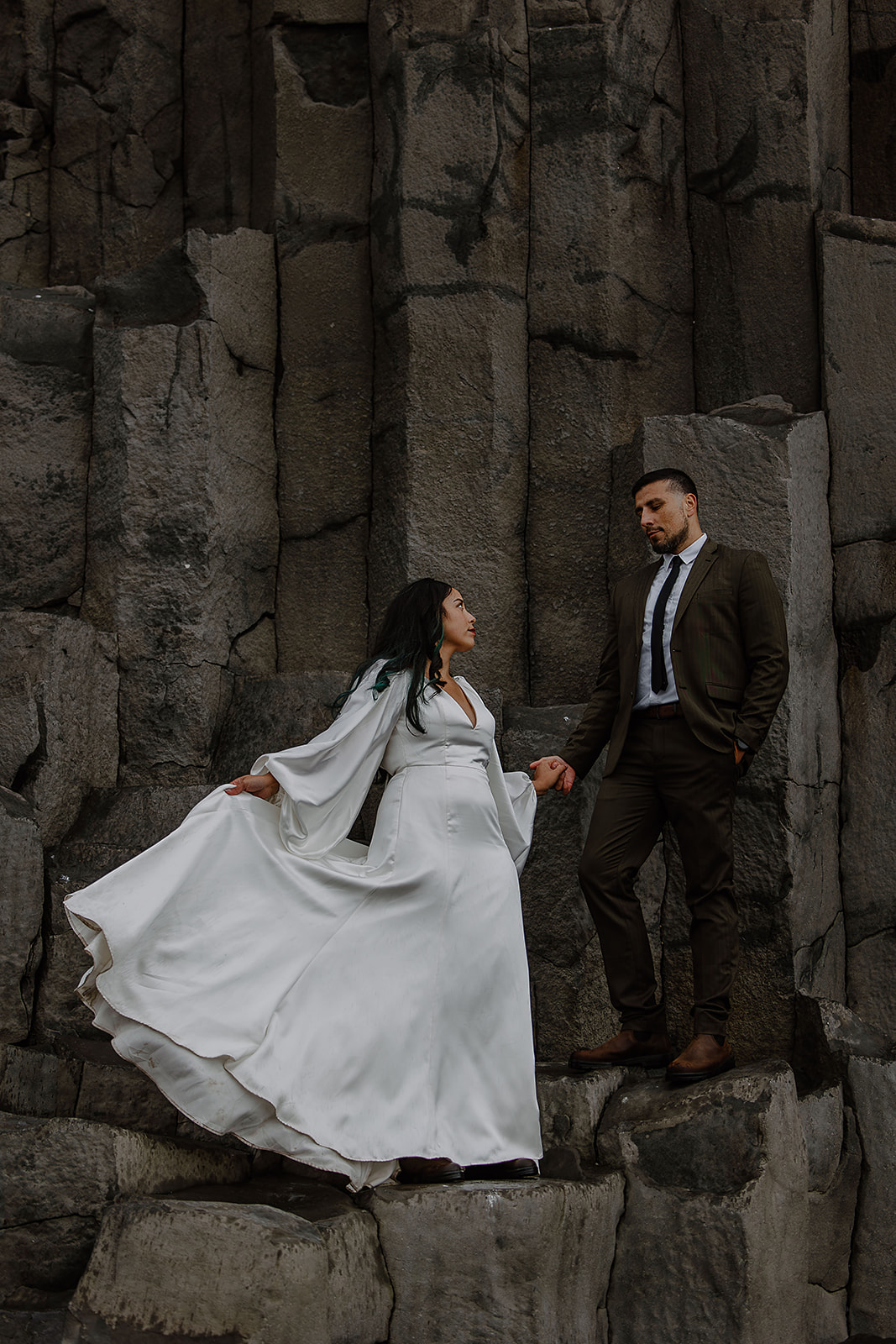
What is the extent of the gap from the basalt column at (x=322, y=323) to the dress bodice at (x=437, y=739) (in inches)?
71.2

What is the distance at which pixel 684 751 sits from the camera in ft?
14.3

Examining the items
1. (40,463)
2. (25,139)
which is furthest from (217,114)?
(40,463)

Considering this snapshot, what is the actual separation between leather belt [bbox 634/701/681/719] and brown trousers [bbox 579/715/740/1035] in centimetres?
1

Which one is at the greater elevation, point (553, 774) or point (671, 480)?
point (671, 480)

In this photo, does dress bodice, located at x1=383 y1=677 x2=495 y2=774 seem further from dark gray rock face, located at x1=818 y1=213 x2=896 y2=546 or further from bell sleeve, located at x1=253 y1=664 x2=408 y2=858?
dark gray rock face, located at x1=818 y1=213 x2=896 y2=546

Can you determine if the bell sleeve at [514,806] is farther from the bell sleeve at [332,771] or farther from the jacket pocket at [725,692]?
the jacket pocket at [725,692]

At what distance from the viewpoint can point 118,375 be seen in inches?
229

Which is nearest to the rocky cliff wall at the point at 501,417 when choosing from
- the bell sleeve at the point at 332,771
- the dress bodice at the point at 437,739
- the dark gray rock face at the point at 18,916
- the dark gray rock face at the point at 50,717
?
the dark gray rock face at the point at 50,717

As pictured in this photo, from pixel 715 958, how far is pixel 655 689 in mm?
879

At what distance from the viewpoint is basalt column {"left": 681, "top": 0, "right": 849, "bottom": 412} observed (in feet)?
19.7

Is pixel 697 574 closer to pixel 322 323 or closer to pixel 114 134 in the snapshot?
pixel 322 323

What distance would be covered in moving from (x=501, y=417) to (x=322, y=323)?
3.35ft

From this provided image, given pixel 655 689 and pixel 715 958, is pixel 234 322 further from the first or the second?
pixel 715 958

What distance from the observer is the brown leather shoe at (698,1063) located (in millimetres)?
4223
